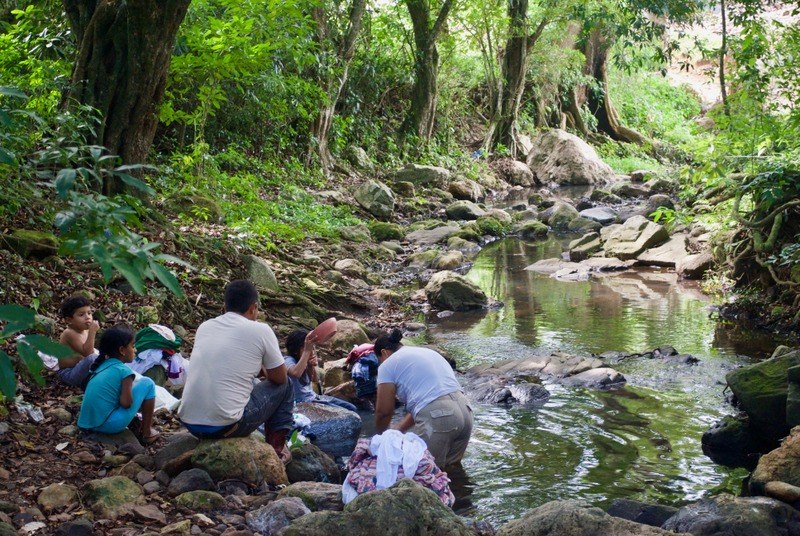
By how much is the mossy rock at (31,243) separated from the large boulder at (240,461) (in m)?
3.20

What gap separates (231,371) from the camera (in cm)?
530

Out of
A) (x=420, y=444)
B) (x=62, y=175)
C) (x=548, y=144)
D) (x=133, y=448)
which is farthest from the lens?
(x=548, y=144)

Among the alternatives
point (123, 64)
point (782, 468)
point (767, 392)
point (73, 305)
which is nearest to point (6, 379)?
point (73, 305)

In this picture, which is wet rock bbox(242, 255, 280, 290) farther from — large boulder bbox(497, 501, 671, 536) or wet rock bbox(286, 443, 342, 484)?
large boulder bbox(497, 501, 671, 536)

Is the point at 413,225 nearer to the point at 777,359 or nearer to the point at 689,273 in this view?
the point at 689,273

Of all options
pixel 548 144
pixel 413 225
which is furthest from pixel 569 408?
pixel 548 144

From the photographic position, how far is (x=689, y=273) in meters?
14.7

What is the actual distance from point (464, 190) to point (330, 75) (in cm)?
577

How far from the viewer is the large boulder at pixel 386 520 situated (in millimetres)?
4105

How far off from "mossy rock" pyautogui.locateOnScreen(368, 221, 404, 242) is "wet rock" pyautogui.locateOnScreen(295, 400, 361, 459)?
10.7m

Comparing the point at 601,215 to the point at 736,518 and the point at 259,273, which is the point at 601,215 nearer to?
the point at 259,273

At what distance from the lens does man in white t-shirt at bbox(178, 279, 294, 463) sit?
5262 mm

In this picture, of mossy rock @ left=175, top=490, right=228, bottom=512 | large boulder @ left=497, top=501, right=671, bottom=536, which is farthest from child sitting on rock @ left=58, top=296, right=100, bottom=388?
large boulder @ left=497, top=501, right=671, bottom=536

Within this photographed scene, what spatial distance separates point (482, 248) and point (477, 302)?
548 cm
